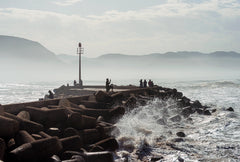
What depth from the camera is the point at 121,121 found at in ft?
35.8

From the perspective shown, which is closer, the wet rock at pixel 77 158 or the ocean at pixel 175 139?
the wet rock at pixel 77 158

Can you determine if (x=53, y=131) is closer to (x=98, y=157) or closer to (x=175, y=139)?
(x=98, y=157)

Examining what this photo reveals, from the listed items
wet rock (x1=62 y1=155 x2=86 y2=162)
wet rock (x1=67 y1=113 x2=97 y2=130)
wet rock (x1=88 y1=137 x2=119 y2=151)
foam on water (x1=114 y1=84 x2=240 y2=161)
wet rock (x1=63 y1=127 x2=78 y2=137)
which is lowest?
foam on water (x1=114 y1=84 x2=240 y2=161)

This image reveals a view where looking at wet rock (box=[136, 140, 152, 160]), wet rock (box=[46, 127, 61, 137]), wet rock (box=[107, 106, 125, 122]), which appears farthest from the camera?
wet rock (box=[107, 106, 125, 122])

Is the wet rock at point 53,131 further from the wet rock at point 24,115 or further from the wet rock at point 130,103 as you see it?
the wet rock at point 130,103

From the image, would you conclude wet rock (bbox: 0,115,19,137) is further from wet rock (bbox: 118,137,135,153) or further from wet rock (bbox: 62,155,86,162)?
wet rock (bbox: 118,137,135,153)

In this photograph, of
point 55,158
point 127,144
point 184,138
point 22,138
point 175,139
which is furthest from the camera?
point 184,138

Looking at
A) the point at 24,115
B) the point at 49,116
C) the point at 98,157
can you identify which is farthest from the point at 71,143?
the point at 24,115

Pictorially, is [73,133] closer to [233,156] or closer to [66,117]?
[66,117]

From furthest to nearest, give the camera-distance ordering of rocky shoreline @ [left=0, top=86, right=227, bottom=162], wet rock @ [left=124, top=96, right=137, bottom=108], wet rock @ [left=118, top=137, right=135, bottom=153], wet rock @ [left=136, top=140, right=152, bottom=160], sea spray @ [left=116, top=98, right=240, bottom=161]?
wet rock @ [left=124, top=96, right=137, bottom=108]
wet rock @ [left=118, top=137, right=135, bottom=153]
sea spray @ [left=116, top=98, right=240, bottom=161]
wet rock @ [left=136, top=140, right=152, bottom=160]
rocky shoreline @ [left=0, top=86, right=227, bottom=162]

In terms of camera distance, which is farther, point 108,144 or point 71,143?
point 108,144

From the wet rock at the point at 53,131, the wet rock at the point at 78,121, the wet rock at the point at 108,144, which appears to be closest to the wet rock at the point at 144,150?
the wet rock at the point at 108,144

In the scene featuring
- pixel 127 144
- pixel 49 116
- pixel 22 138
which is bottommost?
pixel 127 144

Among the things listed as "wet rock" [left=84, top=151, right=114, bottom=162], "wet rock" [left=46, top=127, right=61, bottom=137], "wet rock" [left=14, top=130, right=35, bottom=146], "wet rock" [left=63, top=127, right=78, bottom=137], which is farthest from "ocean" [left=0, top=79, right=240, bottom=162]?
"wet rock" [left=14, top=130, right=35, bottom=146]
